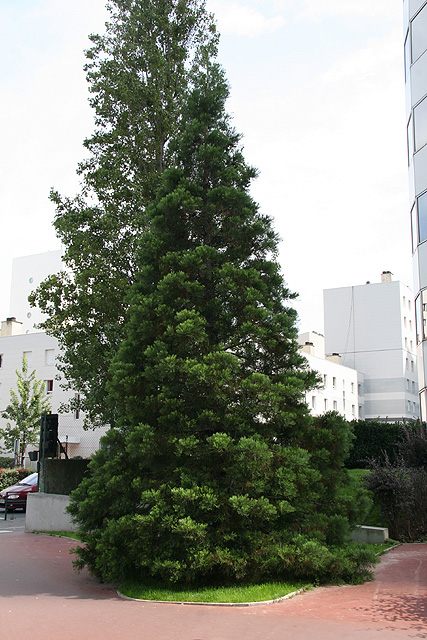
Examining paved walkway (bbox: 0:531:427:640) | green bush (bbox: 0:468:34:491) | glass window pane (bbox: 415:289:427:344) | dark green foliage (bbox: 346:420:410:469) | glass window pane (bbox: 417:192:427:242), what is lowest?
paved walkway (bbox: 0:531:427:640)

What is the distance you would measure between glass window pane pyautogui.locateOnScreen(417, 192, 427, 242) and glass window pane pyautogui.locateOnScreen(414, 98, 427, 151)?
1.81 metres

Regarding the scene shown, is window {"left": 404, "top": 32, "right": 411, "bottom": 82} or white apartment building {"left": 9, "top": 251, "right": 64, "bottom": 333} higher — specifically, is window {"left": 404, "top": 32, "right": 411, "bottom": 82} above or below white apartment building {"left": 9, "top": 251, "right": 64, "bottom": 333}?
below

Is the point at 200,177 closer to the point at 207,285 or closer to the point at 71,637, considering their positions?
the point at 207,285

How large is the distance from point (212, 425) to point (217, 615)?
2.87 meters

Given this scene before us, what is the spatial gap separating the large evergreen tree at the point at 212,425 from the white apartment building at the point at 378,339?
220 ft

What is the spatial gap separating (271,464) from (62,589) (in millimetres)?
3735

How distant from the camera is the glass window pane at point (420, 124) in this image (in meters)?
21.3

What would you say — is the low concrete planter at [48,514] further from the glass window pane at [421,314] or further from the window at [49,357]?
the window at [49,357]

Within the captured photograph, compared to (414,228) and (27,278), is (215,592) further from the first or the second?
(27,278)

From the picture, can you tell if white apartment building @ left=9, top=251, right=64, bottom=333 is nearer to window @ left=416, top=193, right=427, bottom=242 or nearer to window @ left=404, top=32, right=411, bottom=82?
window @ left=404, top=32, right=411, bottom=82

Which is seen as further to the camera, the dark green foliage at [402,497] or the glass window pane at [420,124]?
the glass window pane at [420,124]

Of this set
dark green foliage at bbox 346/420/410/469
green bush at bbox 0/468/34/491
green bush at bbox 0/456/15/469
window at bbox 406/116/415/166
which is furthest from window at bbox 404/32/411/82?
green bush at bbox 0/456/15/469

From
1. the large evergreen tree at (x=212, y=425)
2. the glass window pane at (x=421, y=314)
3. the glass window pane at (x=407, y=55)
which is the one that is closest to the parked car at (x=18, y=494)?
the glass window pane at (x=421, y=314)

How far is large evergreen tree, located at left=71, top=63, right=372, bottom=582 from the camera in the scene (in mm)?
9180
